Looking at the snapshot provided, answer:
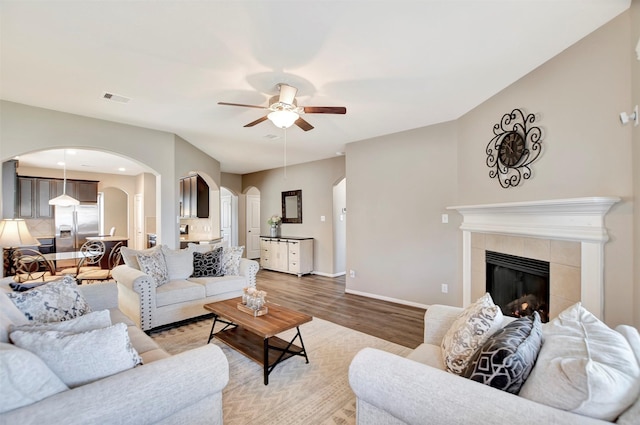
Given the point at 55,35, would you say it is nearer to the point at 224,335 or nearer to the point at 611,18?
the point at 224,335

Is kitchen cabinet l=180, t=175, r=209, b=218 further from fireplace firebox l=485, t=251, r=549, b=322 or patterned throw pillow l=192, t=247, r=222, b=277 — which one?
fireplace firebox l=485, t=251, r=549, b=322

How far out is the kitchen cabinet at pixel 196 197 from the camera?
6.98m

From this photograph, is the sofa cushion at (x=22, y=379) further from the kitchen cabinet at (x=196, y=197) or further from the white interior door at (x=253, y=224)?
the white interior door at (x=253, y=224)

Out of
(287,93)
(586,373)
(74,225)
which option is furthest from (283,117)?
(74,225)

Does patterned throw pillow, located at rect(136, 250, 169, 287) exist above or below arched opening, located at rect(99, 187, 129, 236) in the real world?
below

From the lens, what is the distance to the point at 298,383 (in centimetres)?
235

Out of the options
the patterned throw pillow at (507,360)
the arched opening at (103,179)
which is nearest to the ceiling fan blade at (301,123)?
→ the patterned throw pillow at (507,360)

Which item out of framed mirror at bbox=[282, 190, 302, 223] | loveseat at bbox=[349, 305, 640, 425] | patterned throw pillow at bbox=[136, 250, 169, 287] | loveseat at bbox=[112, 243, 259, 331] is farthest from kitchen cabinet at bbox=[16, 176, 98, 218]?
loveseat at bbox=[349, 305, 640, 425]

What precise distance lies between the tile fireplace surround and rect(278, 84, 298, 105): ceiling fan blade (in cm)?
223

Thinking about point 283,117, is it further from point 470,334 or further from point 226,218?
point 226,218

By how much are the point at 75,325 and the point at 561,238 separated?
3.26m

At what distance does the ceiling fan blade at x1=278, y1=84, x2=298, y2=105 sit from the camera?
2760mm

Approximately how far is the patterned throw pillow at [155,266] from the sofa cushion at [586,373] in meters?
3.65

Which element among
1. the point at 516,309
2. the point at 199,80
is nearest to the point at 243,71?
the point at 199,80
